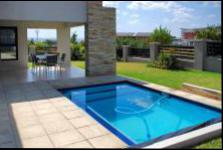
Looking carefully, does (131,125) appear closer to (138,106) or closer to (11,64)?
(138,106)

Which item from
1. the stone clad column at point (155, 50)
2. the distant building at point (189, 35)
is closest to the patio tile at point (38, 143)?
the distant building at point (189, 35)

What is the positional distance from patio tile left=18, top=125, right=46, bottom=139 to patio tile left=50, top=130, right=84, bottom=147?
12.4 inches

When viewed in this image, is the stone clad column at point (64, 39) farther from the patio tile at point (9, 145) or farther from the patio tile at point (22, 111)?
the patio tile at point (9, 145)

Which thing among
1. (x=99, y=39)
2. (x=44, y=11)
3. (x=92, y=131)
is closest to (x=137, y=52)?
(x=99, y=39)

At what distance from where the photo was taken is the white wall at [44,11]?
10.1 meters

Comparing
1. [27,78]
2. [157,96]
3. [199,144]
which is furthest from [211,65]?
[199,144]

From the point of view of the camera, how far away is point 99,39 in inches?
474

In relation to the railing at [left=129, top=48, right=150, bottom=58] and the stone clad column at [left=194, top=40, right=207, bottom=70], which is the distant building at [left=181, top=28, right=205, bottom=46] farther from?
the railing at [left=129, top=48, right=150, bottom=58]

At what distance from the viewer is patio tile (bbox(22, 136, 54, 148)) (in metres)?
4.34

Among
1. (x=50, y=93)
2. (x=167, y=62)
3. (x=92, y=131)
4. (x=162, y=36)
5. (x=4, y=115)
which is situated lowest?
(x=92, y=131)

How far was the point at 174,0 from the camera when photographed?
5.00 m

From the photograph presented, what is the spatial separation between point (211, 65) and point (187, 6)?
941 cm

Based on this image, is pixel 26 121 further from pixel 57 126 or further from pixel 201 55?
pixel 201 55

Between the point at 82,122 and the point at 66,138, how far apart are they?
2.97 ft
